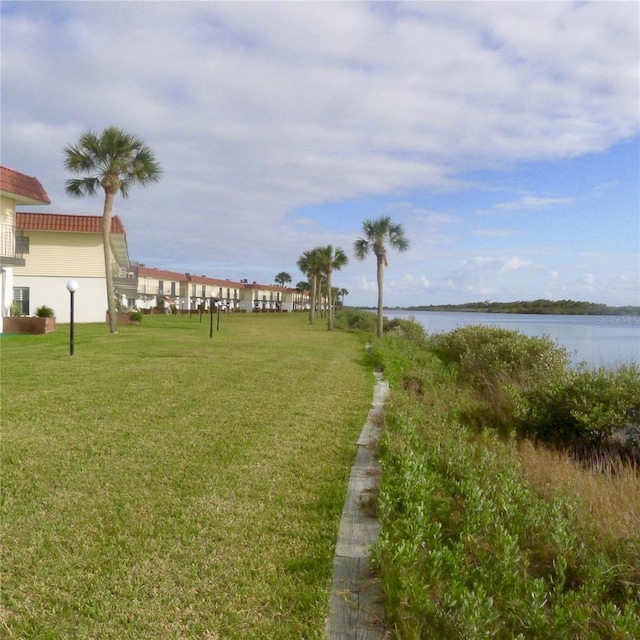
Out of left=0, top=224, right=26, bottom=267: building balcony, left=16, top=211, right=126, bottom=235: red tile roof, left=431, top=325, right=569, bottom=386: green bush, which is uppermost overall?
left=16, top=211, right=126, bottom=235: red tile roof

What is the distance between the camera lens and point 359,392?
10.5 meters

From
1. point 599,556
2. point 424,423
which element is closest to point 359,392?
point 424,423

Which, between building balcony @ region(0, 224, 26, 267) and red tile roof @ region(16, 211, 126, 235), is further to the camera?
red tile roof @ region(16, 211, 126, 235)

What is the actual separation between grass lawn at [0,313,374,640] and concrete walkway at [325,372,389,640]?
0.08 metres

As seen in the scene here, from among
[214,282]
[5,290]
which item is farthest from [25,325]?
[214,282]

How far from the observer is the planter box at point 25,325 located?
21969mm

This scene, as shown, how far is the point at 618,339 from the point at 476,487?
20.0 m

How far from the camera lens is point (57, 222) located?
99.0ft

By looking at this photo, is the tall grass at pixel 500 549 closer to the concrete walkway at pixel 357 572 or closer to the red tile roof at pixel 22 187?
the concrete walkway at pixel 357 572

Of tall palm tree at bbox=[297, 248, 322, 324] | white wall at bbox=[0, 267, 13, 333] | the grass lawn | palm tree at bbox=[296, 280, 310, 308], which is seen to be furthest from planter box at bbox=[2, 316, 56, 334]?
palm tree at bbox=[296, 280, 310, 308]

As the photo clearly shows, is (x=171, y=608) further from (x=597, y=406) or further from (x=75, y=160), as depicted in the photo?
(x=75, y=160)

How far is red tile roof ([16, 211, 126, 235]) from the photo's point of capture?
2980 centimetres

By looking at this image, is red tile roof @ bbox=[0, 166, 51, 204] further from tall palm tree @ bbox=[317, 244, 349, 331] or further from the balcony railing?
tall palm tree @ bbox=[317, 244, 349, 331]

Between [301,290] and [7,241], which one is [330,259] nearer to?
[7,241]
